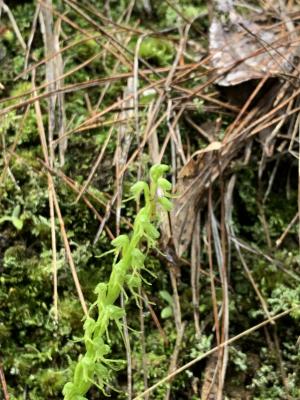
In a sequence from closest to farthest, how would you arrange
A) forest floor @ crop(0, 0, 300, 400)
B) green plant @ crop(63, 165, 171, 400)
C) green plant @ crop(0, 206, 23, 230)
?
green plant @ crop(63, 165, 171, 400) < forest floor @ crop(0, 0, 300, 400) < green plant @ crop(0, 206, 23, 230)

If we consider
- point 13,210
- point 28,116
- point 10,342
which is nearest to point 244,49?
point 28,116

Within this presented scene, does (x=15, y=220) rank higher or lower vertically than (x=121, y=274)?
lower

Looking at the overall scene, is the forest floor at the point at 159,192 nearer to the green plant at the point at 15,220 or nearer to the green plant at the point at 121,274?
the green plant at the point at 15,220

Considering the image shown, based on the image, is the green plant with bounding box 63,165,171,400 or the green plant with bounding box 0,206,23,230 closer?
the green plant with bounding box 63,165,171,400

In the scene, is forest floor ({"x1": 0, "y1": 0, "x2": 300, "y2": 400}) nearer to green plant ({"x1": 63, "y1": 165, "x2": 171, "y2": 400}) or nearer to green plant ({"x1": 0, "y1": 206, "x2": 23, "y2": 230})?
green plant ({"x1": 0, "y1": 206, "x2": 23, "y2": 230})

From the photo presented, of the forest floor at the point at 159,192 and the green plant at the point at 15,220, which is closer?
the forest floor at the point at 159,192

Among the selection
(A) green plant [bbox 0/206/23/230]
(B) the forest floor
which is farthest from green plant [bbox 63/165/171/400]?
(A) green plant [bbox 0/206/23/230]

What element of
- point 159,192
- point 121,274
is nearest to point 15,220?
point 159,192

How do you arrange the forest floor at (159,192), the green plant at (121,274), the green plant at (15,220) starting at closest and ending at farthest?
the green plant at (121,274) → the forest floor at (159,192) → the green plant at (15,220)

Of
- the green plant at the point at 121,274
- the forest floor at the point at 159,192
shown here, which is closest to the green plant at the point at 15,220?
the forest floor at the point at 159,192

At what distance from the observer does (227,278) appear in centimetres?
206

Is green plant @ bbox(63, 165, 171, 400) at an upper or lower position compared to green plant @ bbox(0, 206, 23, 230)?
upper

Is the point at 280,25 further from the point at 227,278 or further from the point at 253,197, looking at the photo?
the point at 227,278

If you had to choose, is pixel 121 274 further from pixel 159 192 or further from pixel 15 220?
pixel 15 220
